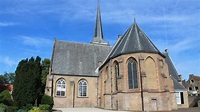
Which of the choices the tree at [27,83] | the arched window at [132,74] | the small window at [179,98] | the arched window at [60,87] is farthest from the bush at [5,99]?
the small window at [179,98]

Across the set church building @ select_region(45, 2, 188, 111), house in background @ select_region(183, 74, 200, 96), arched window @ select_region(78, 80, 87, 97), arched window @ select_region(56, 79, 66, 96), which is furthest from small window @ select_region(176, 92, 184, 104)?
house in background @ select_region(183, 74, 200, 96)

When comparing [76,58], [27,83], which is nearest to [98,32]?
[76,58]

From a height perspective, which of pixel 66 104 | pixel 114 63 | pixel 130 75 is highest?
pixel 114 63

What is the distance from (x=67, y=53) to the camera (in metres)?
31.3

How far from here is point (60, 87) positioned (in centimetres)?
2775

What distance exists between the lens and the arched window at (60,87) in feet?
89.9

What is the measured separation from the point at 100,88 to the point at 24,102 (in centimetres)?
1394

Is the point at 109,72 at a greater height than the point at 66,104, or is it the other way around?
the point at 109,72

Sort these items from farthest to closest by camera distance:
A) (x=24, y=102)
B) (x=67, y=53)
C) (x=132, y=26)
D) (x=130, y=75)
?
(x=67, y=53) < (x=132, y=26) < (x=130, y=75) < (x=24, y=102)

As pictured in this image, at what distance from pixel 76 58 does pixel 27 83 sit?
1431cm

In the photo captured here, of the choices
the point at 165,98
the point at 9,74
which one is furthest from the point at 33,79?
the point at 9,74

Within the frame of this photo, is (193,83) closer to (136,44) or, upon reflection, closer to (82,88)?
(136,44)

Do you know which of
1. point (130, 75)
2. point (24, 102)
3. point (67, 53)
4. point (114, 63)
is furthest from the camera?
point (67, 53)

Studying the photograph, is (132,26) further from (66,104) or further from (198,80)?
(198,80)
